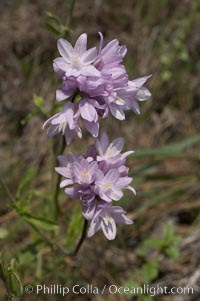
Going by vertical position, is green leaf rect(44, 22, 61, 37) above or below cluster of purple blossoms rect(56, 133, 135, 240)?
above

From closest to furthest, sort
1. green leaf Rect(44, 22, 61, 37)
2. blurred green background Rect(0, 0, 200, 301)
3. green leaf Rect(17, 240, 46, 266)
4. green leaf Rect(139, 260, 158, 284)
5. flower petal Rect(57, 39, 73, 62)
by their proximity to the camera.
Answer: flower petal Rect(57, 39, 73, 62) < green leaf Rect(44, 22, 61, 37) < green leaf Rect(17, 240, 46, 266) < green leaf Rect(139, 260, 158, 284) < blurred green background Rect(0, 0, 200, 301)

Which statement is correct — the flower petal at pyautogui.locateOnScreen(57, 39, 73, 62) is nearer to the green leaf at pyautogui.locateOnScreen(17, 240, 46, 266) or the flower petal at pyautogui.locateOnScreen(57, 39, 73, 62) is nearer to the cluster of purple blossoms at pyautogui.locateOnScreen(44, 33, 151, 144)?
the cluster of purple blossoms at pyautogui.locateOnScreen(44, 33, 151, 144)

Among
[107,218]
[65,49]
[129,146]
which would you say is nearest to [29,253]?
[107,218]

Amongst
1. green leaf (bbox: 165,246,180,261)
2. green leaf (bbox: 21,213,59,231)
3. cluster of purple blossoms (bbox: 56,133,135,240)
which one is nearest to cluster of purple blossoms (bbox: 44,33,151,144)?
cluster of purple blossoms (bbox: 56,133,135,240)

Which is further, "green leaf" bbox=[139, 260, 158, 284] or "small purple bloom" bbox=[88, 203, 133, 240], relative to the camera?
"green leaf" bbox=[139, 260, 158, 284]

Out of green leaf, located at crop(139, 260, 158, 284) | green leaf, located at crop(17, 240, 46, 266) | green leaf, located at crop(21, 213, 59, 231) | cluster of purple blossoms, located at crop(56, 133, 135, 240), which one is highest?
cluster of purple blossoms, located at crop(56, 133, 135, 240)

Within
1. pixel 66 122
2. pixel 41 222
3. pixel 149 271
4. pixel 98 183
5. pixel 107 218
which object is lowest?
pixel 149 271

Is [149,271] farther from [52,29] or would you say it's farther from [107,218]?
[52,29]

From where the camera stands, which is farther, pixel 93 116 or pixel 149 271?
pixel 149 271

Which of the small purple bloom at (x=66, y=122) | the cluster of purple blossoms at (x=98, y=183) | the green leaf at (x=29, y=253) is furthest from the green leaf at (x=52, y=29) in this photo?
the green leaf at (x=29, y=253)
